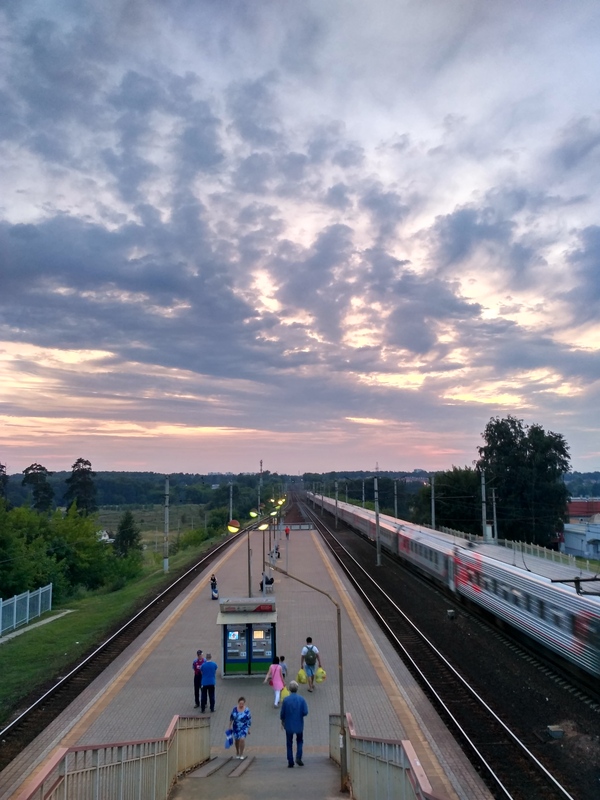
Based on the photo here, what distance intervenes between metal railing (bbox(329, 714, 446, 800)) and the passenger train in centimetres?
809

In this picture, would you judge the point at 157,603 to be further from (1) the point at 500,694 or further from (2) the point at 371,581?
(1) the point at 500,694

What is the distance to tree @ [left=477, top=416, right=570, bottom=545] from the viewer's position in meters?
61.5

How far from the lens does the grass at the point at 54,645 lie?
57.4 ft

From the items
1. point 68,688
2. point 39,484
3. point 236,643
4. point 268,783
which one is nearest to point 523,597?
point 236,643

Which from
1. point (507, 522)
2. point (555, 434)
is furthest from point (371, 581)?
point (555, 434)

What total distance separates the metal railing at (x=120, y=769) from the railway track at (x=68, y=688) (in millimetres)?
4064

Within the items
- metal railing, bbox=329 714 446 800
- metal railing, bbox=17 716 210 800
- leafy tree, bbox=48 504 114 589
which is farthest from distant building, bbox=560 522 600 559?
metal railing, bbox=17 716 210 800

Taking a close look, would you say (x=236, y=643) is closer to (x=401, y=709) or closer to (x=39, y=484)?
(x=401, y=709)

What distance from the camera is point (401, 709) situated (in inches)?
592

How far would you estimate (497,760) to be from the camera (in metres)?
12.5

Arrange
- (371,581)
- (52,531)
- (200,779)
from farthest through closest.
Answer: (52,531)
(371,581)
(200,779)

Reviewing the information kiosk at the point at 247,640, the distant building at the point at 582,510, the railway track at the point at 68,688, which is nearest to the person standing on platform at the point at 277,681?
the information kiosk at the point at 247,640

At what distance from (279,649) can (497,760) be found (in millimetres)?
9448

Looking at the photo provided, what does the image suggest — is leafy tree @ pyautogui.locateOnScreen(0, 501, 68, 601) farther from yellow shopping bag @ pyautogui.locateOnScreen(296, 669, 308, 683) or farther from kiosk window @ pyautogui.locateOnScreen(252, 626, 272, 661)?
yellow shopping bag @ pyautogui.locateOnScreen(296, 669, 308, 683)
